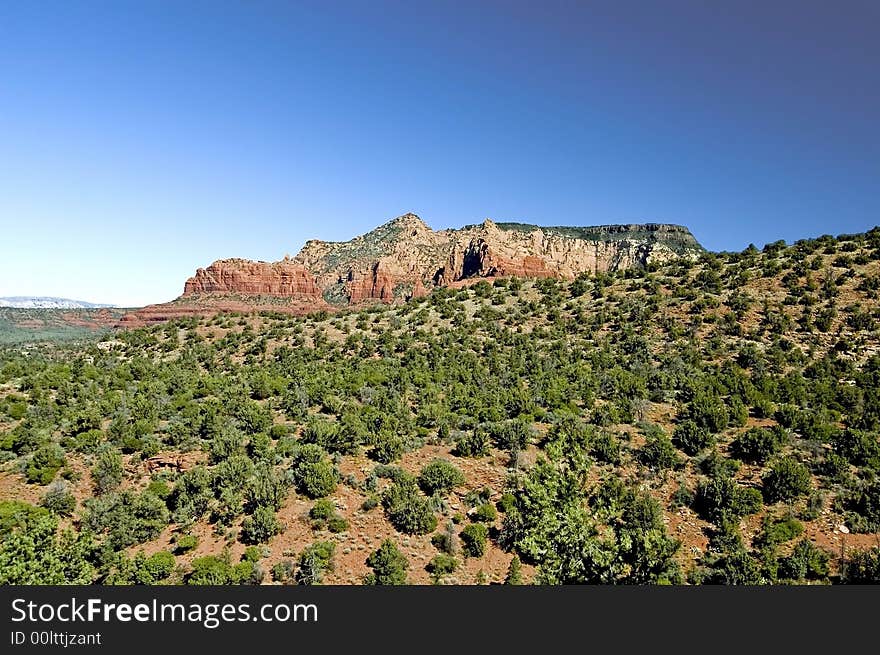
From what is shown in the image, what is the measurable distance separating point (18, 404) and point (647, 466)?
35037mm

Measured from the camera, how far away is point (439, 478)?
59.4 ft

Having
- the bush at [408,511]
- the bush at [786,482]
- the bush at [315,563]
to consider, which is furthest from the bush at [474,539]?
the bush at [786,482]

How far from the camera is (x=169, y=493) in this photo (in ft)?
58.7

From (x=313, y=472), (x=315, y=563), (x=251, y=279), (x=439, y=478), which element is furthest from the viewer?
(x=251, y=279)

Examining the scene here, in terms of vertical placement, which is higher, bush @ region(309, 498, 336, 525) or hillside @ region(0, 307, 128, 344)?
hillside @ region(0, 307, 128, 344)

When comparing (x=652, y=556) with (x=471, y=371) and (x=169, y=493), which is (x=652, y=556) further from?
(x=471, y=371)

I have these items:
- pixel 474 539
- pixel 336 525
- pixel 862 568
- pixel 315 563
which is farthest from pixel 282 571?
pixel 862 568

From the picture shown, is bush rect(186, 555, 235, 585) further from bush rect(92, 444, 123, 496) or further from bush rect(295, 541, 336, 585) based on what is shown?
bush rect(92, 444, 123, 496)

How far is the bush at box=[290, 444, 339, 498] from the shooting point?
685 inches

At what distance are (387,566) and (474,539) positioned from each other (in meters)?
3.10

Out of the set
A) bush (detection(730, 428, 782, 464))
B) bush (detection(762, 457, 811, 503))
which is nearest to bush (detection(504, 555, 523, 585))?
bush (detection(762, 457, 811, 503))

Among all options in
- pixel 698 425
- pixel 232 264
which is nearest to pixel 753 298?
pixel 698 425

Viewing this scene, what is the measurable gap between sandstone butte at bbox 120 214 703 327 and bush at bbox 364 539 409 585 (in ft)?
291

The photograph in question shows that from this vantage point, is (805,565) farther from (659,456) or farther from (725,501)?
(659,456)
